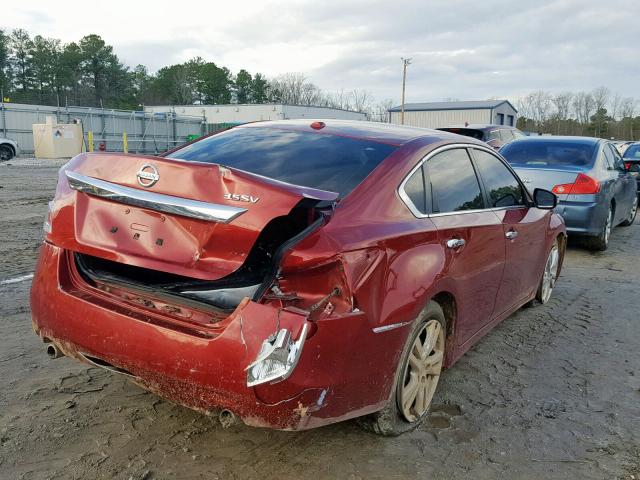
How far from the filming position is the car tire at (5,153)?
83.7ft

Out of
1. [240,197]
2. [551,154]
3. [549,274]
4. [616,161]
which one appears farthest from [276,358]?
[616,161]

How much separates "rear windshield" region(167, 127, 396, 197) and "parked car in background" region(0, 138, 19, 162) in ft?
83.7

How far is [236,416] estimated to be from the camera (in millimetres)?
2416

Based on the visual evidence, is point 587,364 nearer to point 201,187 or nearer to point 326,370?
point 326,370

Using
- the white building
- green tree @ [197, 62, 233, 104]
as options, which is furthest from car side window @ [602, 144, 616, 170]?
green tree @ [197, 62, 233, 104]

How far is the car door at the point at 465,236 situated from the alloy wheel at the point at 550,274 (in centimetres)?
174

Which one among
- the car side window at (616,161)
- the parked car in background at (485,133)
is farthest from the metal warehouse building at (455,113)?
the car side window at (616,161)

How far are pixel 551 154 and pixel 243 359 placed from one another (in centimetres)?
723

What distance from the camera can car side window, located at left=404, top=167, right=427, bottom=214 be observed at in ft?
10.0

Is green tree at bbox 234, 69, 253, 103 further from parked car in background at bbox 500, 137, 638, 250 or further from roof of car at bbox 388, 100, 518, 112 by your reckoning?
parked car in background at bbox 500, 137, 638, 250

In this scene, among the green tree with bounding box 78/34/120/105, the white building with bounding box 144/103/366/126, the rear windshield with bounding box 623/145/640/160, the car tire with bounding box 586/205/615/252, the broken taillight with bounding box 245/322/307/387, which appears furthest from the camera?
the green tree with bounding box 78/34/120/105

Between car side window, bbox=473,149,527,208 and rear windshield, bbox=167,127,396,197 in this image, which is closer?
rear windshield, bbox=167,127,396,197

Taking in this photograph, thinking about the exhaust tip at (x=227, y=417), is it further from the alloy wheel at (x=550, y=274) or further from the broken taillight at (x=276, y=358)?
the alloy wheel at (x=550, y=274)

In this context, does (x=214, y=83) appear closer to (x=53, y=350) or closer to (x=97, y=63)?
(x=97, y=63)
